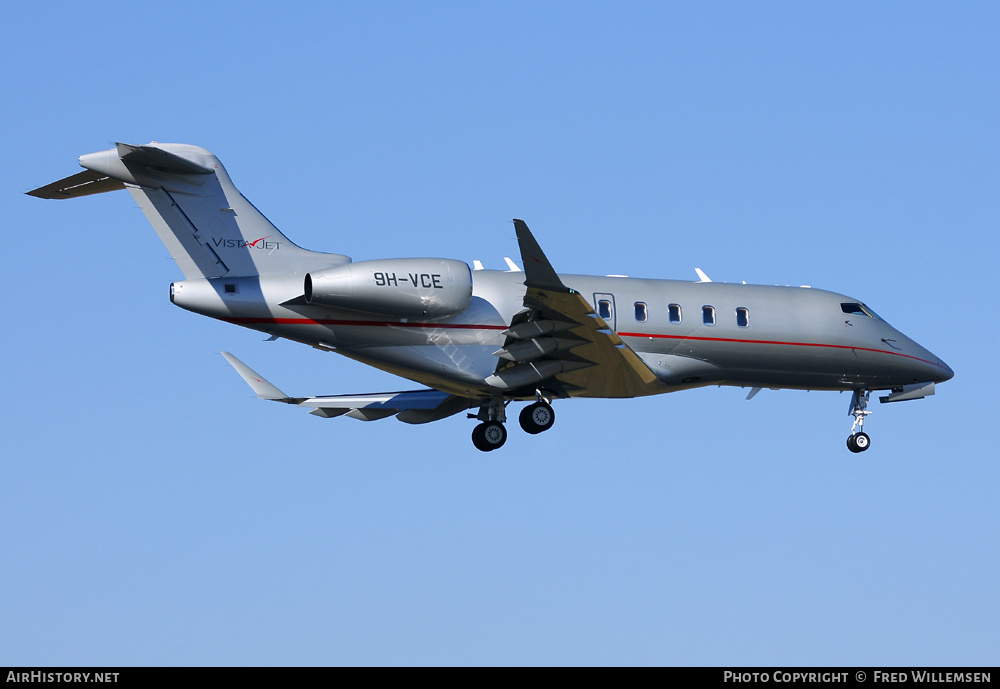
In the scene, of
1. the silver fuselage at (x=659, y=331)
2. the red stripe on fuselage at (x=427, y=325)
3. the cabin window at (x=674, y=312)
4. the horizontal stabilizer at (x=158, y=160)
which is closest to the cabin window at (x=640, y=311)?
the silver fuselage at (x=659, y=331)

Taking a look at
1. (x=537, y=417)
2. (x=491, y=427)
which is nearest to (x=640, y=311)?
(x=537, y=417)

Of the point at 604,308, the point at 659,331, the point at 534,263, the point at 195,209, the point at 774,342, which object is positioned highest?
the point at 195,209

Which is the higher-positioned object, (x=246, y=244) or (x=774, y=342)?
(x=246, y=244)

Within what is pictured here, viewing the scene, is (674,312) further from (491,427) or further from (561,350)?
(491,427)

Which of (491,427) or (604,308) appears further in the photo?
(491,427)

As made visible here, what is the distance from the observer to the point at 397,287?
2100 centimetres

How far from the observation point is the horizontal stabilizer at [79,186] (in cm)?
2095

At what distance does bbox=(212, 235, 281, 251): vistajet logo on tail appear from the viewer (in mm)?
21500

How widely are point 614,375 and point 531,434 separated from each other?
2017mm

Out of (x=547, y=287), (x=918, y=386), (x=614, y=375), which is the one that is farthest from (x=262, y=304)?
(x=918, y=386)

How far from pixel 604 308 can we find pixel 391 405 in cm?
545
